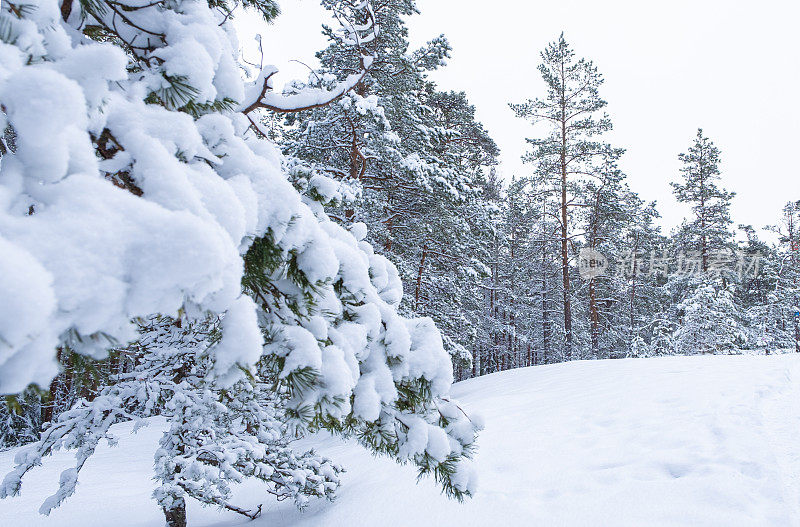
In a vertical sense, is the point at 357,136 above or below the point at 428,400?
above

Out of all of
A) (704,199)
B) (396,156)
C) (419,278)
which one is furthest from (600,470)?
Answer: (704,199)

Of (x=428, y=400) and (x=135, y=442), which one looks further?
(x=135, y=442)

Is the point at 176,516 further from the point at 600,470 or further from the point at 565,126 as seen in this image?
the point at 565,126

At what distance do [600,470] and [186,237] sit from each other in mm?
3997

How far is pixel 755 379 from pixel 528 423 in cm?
380

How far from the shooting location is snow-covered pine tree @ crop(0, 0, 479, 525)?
0.78 meters

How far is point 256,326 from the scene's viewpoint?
1275 mm

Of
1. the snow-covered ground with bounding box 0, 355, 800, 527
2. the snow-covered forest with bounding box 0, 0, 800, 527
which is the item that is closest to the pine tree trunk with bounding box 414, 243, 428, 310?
the snow-covered forest with bounding box 0, 0, 800, 527

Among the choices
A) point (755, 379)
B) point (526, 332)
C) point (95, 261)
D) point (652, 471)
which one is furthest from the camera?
point (526, 332)

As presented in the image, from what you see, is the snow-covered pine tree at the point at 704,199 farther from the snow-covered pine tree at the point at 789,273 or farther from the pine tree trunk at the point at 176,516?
the pine tree trunk at the point at 176,516

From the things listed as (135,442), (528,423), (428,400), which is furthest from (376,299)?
(135,442)

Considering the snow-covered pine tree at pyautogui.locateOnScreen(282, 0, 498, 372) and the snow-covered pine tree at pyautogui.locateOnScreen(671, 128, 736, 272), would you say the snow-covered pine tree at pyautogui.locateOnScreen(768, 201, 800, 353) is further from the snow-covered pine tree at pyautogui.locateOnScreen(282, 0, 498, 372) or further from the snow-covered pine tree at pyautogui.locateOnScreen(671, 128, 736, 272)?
the snow-covered pine tree at pyautogui.locateOnScreen(282, 0, 498, 372)

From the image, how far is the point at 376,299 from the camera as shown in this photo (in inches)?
80.4

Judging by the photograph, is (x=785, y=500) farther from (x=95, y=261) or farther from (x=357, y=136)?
(x=357, y=136)
